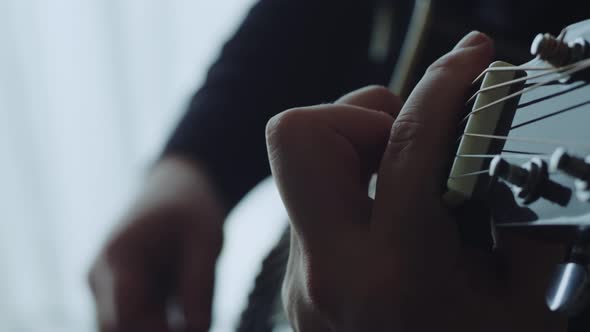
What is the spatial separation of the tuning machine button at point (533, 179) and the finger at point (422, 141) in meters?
0.06

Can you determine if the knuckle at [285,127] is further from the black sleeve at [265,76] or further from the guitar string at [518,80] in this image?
the black sleeve at [265,76]

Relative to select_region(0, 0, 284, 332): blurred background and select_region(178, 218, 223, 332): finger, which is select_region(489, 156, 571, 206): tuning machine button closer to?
select_region(178, 218, 223, 332): finger

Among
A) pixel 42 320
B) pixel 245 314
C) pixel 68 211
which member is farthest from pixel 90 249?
pixel 245 314

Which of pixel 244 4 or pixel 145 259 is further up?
pixel 244 4

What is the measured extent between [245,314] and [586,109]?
627mm

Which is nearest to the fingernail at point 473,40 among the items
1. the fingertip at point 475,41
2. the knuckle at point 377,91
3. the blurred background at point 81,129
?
the fingertip at point 475,41

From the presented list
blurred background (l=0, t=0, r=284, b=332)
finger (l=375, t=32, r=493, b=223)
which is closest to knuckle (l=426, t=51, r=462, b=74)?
finger (l=375, t=32, r=493, b=223)

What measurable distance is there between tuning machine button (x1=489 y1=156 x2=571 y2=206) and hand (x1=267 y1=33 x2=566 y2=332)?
0.07m

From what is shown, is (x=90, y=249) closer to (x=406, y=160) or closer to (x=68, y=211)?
(x=68, y=211)

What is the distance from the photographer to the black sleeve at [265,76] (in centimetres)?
88

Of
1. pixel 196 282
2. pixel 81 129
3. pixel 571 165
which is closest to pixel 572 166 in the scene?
pixel 571 165

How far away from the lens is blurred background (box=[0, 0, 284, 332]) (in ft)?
4.47

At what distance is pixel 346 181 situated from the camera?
0.43 metres

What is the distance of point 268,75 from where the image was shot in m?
0.96
